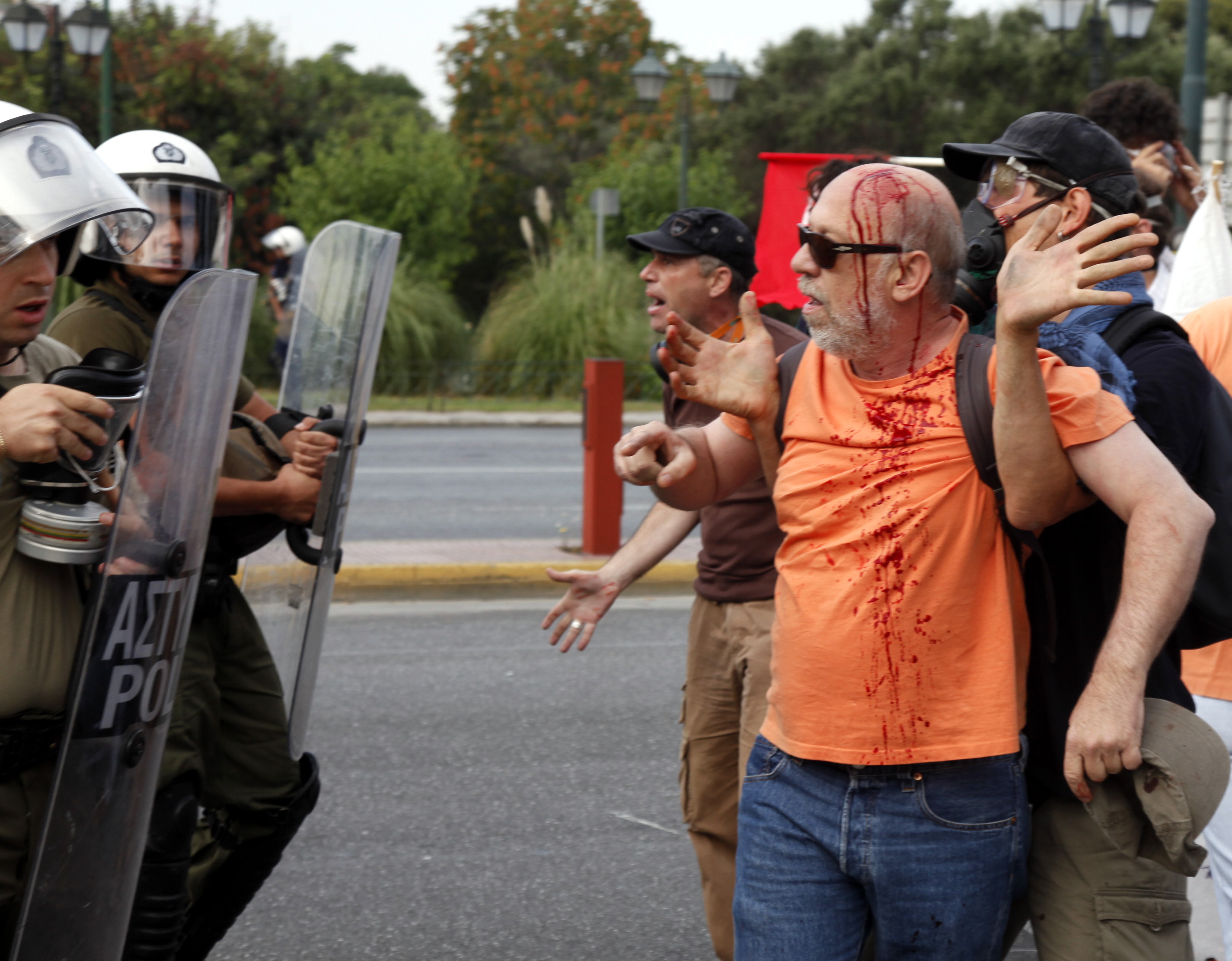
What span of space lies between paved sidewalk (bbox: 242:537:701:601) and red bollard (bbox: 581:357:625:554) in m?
0.15

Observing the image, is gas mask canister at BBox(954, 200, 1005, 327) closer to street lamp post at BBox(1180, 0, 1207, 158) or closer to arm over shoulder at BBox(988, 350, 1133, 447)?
arm over shoulder at BBox(988, 350, 1133, 447)

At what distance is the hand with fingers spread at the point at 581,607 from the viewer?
121 inches

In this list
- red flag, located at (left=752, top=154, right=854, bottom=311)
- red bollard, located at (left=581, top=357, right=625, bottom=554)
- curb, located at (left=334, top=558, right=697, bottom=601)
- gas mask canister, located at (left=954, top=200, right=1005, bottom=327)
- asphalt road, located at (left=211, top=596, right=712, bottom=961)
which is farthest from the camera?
red bollard, located at (left=581, top=357, right=625, bottom=554)

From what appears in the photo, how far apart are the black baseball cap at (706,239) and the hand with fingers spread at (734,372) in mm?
1374

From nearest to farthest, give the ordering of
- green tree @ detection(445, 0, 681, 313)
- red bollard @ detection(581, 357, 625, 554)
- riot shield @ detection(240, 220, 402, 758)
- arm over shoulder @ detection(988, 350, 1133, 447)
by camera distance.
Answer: arm over shoulder @ detection(988, 350, 1133, 447)
riot shield @ detection(240, 220, 402, 758)
red bollard @ detection(581, 357, 625, 554)
green tree @ detection(445, 0, 681, 313)

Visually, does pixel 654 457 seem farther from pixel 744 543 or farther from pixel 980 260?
pixel 744 543

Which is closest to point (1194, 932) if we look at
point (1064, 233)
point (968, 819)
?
point (968, 819)

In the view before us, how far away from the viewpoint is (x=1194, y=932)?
12.4 feet

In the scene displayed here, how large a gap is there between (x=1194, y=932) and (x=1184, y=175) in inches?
82.8

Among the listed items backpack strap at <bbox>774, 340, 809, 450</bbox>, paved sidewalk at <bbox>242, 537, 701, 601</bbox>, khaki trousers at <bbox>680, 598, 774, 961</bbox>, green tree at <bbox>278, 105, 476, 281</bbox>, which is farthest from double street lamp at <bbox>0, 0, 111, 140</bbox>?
backpack strap at <bbox>774, 340, 809, 450</bbox>

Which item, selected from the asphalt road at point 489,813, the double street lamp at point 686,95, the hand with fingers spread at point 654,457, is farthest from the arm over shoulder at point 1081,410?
the double street lamp at point 686,95

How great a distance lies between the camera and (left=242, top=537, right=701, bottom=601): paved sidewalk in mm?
8297

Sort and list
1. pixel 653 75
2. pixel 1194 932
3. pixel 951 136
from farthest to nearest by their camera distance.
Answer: pixel 951 136 < pixel 653 75 < pixel 1194 932

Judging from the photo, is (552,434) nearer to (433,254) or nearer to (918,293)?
(433,254)
